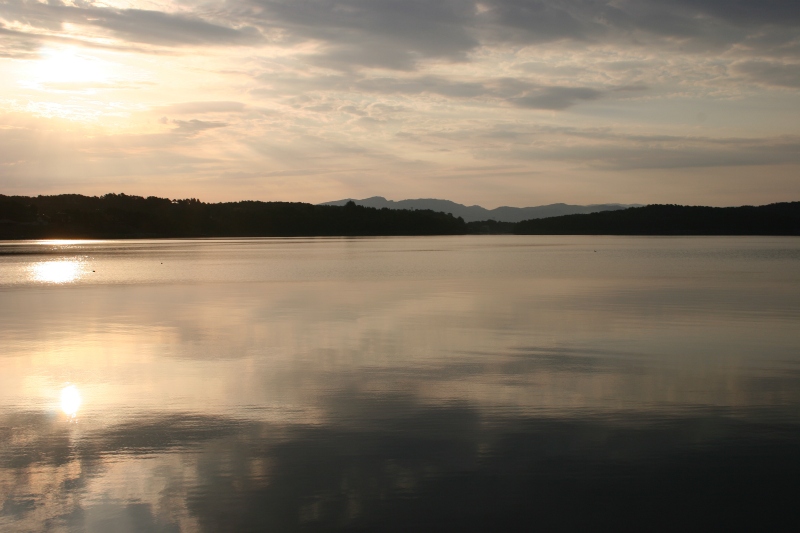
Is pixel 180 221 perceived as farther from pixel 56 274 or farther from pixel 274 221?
pixel 56 274

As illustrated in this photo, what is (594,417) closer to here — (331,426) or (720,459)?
(720,459)

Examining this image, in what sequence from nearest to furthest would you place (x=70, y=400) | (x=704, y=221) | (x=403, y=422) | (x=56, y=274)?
(x=403, y=422)
(x=70, y=400)
(x=56, y=274)
(x=704, y=221)

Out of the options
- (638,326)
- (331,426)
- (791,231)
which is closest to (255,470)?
(331,426)

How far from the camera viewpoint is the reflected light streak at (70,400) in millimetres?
9211

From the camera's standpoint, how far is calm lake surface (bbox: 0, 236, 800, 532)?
6039 millimetres

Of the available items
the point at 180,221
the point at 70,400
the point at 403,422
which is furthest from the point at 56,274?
the point at 180,221

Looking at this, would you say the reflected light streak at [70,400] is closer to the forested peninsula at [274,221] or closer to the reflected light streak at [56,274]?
the reflected light streak at [56,274]

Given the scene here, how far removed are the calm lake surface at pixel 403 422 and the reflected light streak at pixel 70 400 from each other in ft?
0.16

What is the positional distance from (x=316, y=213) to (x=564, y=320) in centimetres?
17672

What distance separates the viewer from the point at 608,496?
6254 millimetres

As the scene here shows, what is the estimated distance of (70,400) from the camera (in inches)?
386

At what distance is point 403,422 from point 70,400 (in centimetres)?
487

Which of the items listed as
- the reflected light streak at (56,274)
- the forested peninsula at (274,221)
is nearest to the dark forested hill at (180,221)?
the forested peninsula at (274,221)

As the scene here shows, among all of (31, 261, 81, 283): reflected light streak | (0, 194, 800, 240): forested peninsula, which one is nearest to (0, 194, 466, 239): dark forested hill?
(0, 194, 800, 240): forested peninsula
